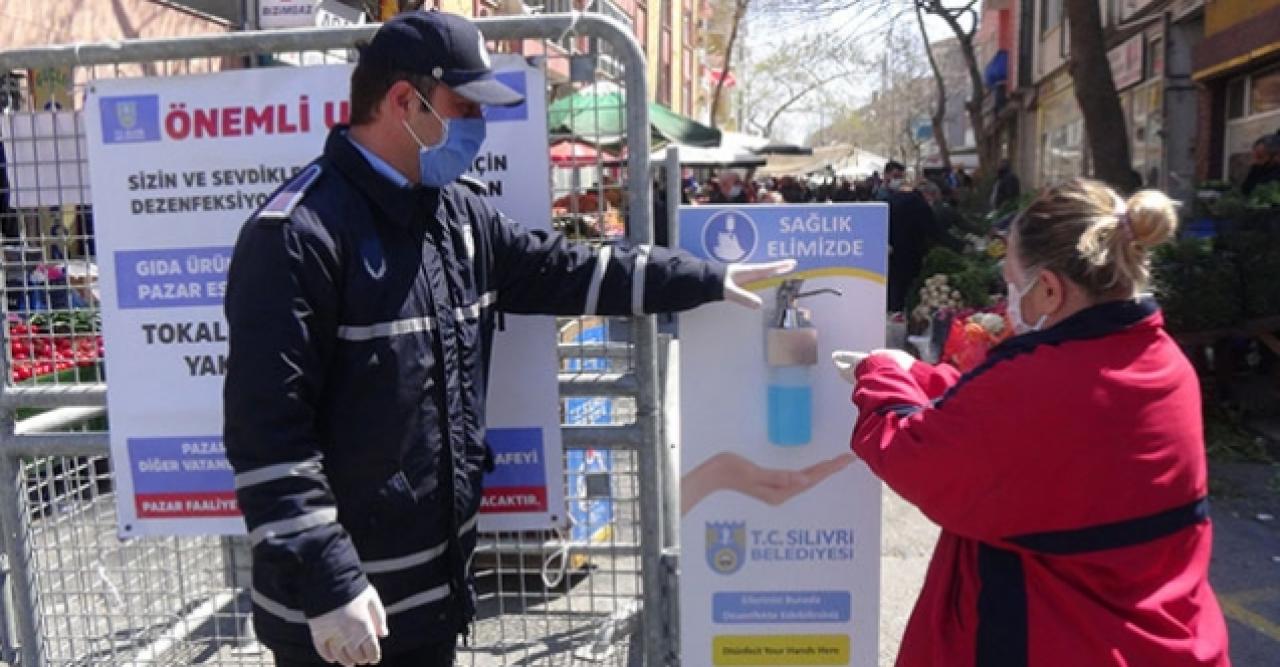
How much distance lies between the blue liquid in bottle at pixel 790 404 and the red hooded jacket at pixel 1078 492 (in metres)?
0.63

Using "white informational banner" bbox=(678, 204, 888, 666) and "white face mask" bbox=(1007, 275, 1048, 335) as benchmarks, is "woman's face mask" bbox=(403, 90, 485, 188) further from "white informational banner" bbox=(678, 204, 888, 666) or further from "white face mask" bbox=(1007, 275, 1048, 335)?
"white face mask" bbox=(1007, 275, 1048, 335)

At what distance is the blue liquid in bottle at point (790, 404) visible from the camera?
2.73 m

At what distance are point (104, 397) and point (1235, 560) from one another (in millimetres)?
4800

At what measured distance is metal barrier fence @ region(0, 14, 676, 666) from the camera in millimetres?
2727

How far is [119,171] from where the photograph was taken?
2.77m

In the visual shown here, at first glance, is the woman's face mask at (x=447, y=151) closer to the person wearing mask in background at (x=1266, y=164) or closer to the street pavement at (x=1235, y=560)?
the street pavement at (x=1235, y=560)

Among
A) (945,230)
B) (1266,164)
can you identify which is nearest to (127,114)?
(1266,164)

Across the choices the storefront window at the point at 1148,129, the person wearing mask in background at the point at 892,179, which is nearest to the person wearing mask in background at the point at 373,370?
the person wearing mask in background at the point at 892,179

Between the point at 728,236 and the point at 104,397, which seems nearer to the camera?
the point at 728,236

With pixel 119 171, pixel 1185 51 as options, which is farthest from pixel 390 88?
pixel 1185 51

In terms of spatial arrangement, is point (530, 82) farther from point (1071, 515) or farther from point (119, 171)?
point (1071, 515)

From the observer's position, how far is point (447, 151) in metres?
2.28

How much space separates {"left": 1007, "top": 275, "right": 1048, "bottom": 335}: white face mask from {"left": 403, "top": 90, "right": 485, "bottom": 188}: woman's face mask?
1.14 metres

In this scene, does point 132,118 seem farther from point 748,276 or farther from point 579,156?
point 748,276
